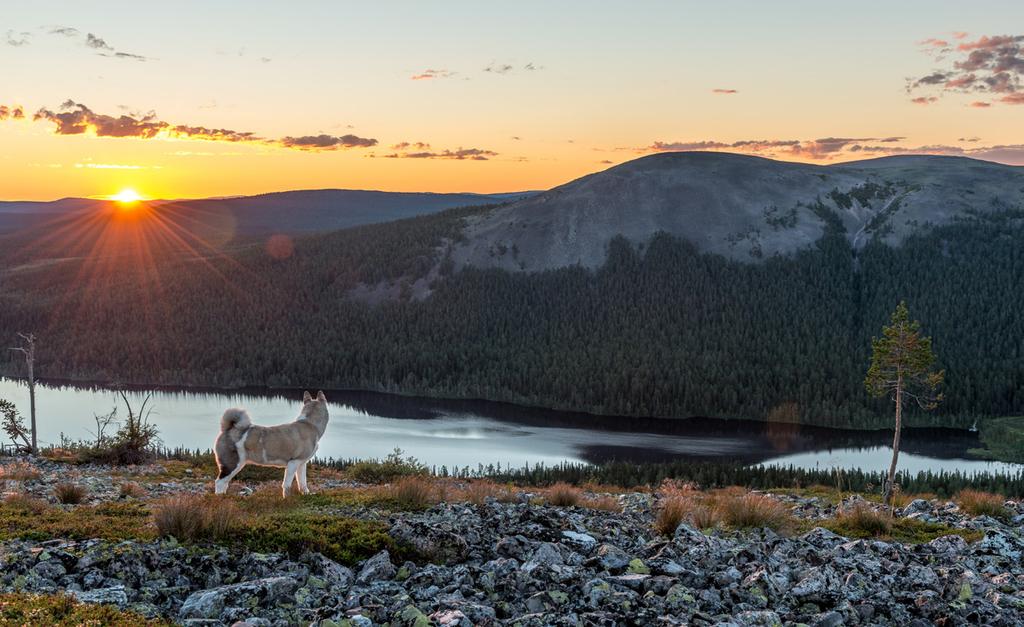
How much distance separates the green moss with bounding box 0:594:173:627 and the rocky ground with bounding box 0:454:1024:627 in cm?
56

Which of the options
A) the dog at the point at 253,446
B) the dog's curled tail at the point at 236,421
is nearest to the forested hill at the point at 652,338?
the dog at the point at 253,446

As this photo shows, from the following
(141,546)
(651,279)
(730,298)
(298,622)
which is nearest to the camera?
(298,622)

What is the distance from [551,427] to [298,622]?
10742 cm

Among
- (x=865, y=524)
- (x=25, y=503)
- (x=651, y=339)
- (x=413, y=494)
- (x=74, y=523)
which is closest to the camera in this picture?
(x=74, y=523)

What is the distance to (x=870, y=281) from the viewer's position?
612 feet

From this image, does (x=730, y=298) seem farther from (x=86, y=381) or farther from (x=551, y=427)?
(x=86, y=381)

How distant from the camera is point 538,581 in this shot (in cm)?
1198

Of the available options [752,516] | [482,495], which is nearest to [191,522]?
[482,495]

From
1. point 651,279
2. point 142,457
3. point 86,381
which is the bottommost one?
point 86,381

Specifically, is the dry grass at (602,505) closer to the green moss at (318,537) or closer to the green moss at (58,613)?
the green moss at (318,537)

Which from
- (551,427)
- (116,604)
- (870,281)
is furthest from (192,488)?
(870,281)

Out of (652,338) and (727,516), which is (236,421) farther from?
(652,338)

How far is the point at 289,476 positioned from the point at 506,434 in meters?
88.8

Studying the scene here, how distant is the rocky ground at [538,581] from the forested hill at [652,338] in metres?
115
